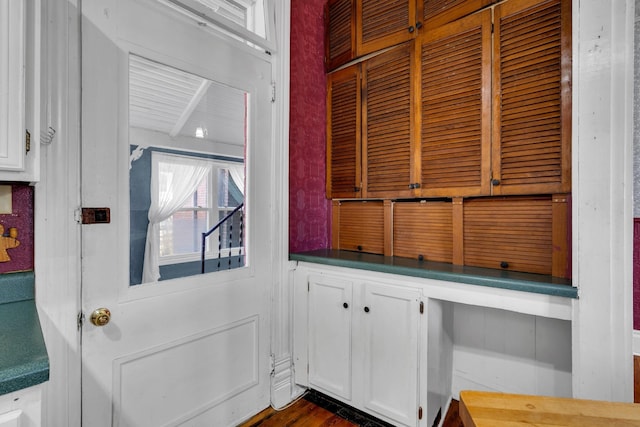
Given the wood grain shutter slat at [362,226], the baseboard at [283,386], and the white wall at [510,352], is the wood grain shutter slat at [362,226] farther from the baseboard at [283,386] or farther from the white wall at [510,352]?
the baseboard at [283,386]

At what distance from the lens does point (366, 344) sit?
176 centimetres

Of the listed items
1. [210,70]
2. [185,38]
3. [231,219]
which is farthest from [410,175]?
[185,38]

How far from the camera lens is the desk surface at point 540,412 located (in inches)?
27.0

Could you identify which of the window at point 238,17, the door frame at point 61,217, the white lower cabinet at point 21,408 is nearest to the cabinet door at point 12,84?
the door frame at point 61,217

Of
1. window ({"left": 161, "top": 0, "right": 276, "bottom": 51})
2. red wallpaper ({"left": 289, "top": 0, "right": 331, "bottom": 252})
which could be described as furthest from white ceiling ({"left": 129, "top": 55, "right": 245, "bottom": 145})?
red wallpaper ({"left": 289, "top": 0, "right": 331, "bottom": 252})

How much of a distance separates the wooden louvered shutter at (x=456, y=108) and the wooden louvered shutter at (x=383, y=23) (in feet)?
0.54

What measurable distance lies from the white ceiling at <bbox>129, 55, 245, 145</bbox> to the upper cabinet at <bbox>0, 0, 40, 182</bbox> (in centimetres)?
46

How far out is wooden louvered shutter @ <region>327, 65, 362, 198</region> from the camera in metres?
2.20

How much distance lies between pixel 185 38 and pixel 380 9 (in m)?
1.21

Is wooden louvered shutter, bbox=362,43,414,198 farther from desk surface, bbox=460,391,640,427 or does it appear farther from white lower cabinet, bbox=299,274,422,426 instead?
desk surface, bbox=460,391,640,427

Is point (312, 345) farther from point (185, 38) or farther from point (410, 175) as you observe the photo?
point (185, 38)

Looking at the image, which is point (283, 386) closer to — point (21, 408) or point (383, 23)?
point (21, 408)

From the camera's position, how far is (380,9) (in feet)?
6.70

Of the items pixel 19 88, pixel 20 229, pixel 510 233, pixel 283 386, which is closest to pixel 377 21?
pixel 510 233
